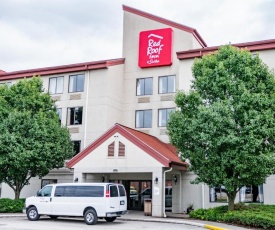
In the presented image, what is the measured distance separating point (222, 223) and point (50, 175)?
15.6 m

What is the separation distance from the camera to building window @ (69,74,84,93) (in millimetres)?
29906

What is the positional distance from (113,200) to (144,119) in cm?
1191

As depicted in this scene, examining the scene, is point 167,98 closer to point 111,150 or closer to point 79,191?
point 111,150

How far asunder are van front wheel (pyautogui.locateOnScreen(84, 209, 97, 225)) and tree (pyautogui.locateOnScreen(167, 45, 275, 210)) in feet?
19.3

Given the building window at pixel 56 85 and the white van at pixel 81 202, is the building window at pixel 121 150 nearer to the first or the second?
the white van at pixel 81 202

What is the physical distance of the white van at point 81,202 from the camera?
699 inches

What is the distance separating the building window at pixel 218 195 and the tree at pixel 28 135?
34.9 feet

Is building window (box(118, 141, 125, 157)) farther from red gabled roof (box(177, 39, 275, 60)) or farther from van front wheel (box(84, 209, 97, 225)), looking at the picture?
red gabled roof (box(177, 39, 275, 60))

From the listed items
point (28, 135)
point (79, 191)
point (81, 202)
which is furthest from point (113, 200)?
point (28, 135)

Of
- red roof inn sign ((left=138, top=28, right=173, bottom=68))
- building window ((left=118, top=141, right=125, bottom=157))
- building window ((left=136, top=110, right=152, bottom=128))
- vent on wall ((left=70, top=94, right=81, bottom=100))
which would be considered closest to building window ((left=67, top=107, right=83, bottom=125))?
vent on wall ((left=70, top=94, right=81, bottom=100))

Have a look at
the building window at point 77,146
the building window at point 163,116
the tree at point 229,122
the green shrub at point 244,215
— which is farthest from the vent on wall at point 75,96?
the green shrub at point 244,215

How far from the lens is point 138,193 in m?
27.0

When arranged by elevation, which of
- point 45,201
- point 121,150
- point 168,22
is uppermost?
point 168,22

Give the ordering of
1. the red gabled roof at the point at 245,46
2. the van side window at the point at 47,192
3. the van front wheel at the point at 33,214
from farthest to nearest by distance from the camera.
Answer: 1. the red gabled roof at the point at 245,46
2. the van front wheel at the point at 33,214
3. the van side window at the point at 47,192
